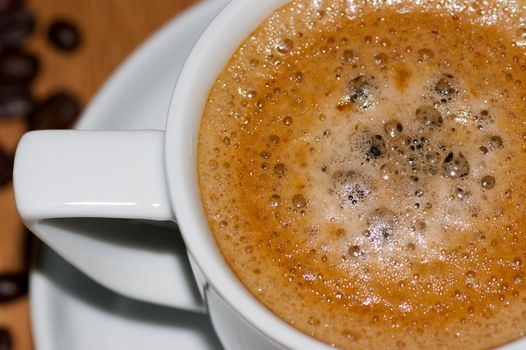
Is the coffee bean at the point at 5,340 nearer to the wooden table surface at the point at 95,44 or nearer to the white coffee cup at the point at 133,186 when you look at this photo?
the wooden table surface at the point at 95,44

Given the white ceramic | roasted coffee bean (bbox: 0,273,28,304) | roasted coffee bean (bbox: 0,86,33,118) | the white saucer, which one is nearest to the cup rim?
the white ceramic

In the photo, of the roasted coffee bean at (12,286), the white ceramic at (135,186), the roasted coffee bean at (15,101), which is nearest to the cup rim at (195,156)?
the white ceramic at (135,186)

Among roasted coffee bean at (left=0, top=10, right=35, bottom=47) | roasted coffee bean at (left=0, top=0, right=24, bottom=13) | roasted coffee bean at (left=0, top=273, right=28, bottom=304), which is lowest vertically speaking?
roasted coffee bean at (left=0, top=273, right=28, bottom=304)

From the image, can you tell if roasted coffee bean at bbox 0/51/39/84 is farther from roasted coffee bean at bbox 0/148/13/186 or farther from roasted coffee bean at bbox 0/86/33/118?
roasted coffee bean at bbox 0/148/13/186

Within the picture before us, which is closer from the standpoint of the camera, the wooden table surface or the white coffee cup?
the white coffee cup

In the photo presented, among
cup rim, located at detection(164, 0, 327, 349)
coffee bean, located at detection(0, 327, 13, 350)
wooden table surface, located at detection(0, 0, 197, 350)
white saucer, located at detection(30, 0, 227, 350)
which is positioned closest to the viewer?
cup rim, located at detection(164, 0, 327, 349)
